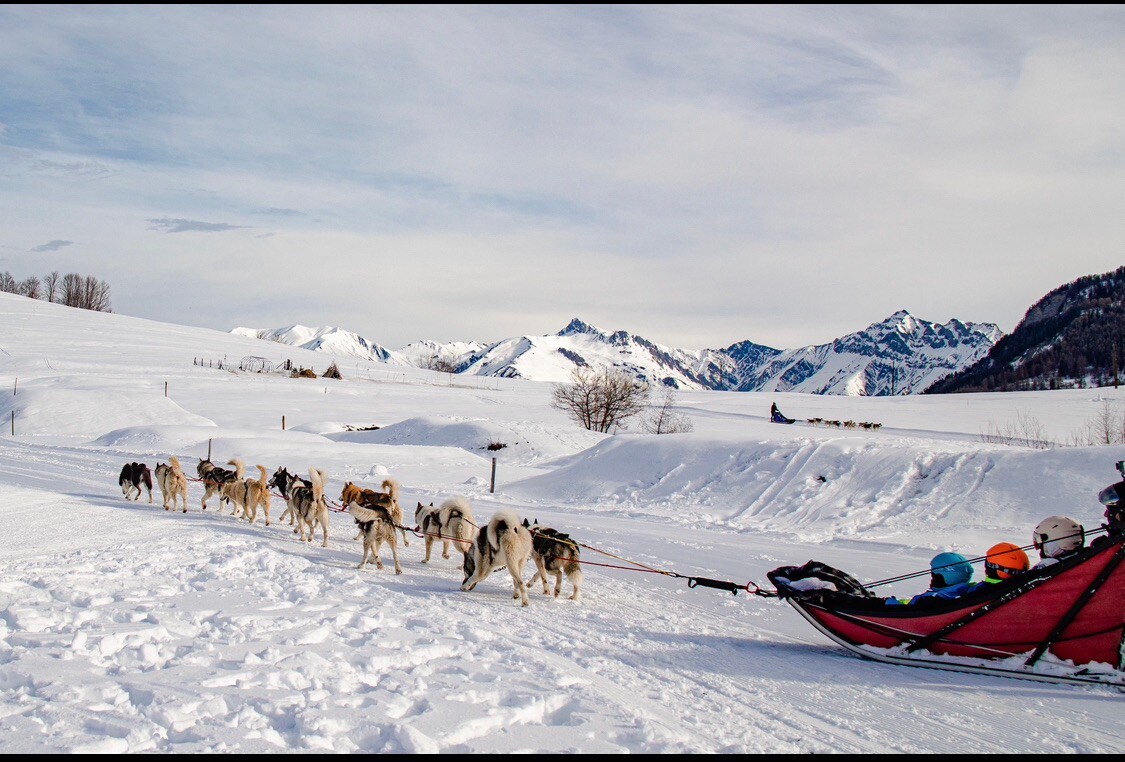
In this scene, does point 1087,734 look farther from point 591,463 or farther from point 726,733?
point 591,463

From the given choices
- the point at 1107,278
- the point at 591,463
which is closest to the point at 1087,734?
the point at 591,463

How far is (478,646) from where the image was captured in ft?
A: 20.6

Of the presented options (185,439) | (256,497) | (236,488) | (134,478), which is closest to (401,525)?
(256,497)

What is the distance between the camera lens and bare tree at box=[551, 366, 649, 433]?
38.1 m

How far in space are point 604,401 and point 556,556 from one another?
30.0 meters

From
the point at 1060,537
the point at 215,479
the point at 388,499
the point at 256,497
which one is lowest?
the point at 256,497

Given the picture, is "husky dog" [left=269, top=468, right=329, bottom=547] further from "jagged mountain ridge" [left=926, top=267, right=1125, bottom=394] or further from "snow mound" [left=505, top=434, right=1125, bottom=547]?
"jagged mountain ridge" [left=926, top=267, right=1125, bottom=394]

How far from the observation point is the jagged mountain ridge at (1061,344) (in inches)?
5032

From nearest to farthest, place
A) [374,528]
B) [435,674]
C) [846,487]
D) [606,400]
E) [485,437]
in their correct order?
[435,674] < [374,528] < [846,487] < [485,437] < [606,400]

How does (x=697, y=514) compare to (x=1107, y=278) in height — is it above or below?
below

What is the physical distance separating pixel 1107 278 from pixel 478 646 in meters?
196

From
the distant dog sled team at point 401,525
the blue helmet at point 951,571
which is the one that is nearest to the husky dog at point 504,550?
the distant dog sled team at point 401,525

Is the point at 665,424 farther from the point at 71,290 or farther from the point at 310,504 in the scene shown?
the point at 71,290

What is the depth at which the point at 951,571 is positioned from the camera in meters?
6.72
